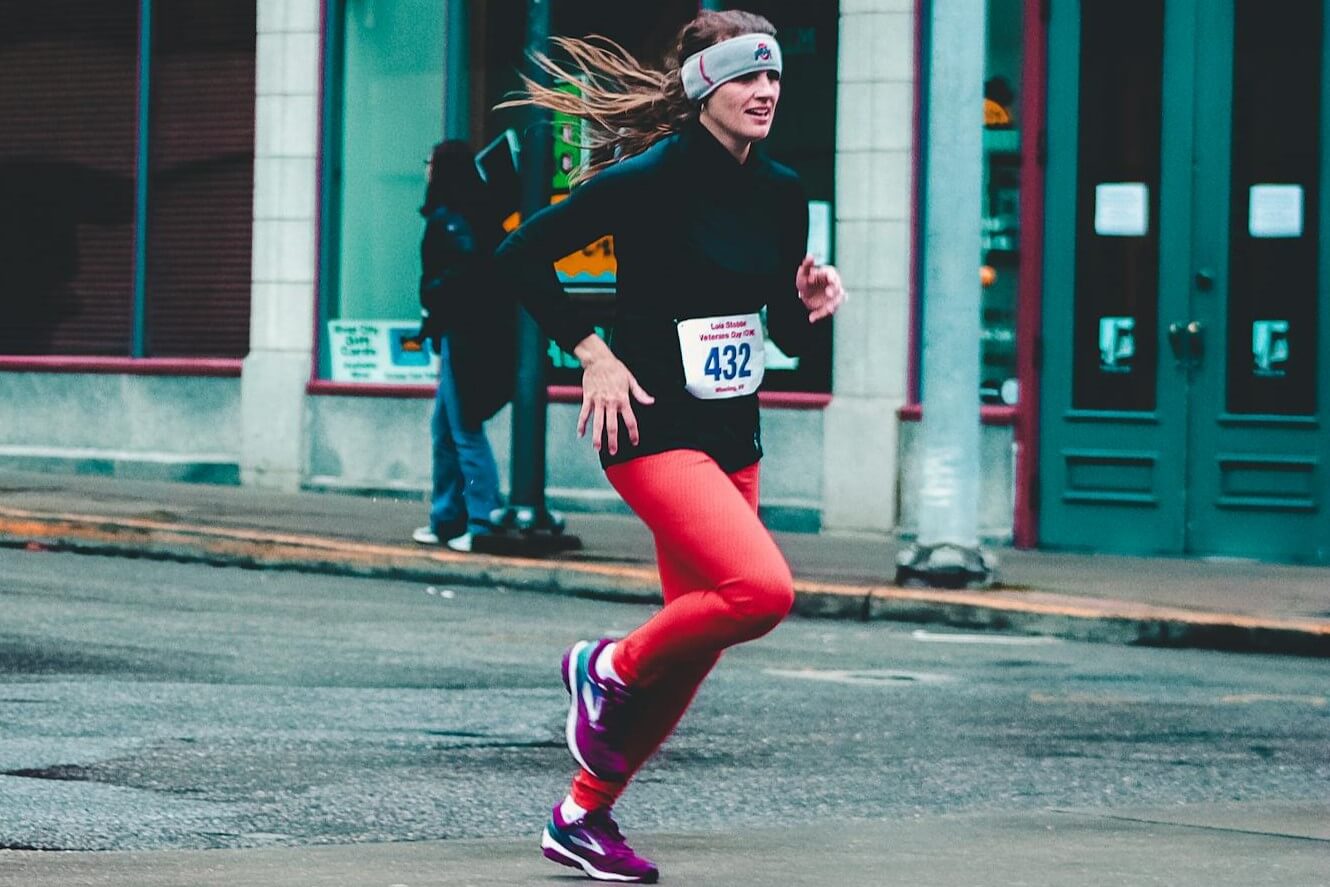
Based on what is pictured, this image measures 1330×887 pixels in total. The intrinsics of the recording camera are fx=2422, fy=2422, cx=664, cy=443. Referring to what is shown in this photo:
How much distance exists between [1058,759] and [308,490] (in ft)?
31.3

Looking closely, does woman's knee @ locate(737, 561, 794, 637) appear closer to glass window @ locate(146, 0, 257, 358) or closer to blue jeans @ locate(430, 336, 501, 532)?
blue jeans @ locate(430, 336, 501, 532)

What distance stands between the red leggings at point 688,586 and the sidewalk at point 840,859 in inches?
12.8

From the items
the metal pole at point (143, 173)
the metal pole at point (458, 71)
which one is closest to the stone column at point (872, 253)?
the metal pole at point (458, 71)

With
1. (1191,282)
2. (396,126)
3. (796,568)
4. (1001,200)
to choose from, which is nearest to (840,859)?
(796,568)

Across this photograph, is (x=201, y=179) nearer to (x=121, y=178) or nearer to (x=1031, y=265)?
(x=121, y=178)

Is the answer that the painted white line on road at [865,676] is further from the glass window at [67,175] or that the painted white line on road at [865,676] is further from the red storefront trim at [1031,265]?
the glass window at [67,175]

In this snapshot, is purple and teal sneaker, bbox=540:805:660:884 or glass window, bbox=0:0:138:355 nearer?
purple and teal sneaker, bbox=540:805:660:884

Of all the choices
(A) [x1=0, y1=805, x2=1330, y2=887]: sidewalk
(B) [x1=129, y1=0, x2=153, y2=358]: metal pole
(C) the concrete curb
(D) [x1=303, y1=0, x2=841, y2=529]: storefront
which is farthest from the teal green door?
(A) [x1=0, y1=805, x2=1330, y2=887]: sidewalk

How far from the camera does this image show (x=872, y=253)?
558 inches

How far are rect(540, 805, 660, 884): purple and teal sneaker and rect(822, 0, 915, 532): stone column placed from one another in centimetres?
910

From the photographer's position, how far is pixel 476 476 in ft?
40.8

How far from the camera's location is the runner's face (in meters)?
5.03

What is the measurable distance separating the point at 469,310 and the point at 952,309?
2.45 meters

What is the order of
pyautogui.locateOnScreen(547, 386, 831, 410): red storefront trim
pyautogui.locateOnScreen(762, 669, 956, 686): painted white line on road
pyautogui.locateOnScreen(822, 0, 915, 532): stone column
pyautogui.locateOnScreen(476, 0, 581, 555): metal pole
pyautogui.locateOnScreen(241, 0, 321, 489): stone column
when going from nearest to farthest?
pyautogui.locateOnScreen(762, 669, 956, 686): painted white line on road
pyautogui.locateOnScreen(476, 0, 581, 555): metal pole
pyautogui.locateOnScreen(822, 0, 915, 532): stone column
pyautogui.locateOnScreen(547, 386, 831, 410): red storefront trim
pyautogui.locateOnScreen(241, 0, 321, 489): stone column
